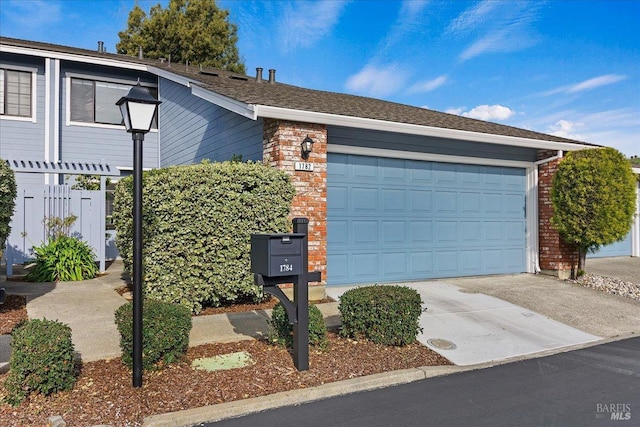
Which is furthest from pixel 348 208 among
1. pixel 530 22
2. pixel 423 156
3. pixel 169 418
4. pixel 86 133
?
pixel 86 133

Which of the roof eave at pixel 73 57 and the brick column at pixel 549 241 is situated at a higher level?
the roof eave at pixel 73 57

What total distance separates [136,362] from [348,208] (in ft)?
17.3

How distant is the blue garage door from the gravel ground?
1.35m

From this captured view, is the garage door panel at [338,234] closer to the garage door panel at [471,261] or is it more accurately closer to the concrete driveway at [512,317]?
the concrete driveway at [512,317]

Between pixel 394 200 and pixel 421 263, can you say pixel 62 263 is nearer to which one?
pixel 394 200

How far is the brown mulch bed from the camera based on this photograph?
3621mm

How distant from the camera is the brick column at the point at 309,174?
7.57 m

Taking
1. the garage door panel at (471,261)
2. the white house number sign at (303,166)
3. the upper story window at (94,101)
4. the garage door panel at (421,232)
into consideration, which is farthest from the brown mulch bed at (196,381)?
the upper story window at (94,101)

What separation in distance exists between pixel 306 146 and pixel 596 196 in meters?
6.00

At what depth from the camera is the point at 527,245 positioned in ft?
35.6

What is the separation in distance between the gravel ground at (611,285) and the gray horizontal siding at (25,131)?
13.7m

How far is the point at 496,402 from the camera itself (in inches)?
164

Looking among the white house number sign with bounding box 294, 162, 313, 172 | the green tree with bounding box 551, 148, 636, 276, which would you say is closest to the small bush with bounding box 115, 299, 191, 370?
the white house number sign with bounding box 294, 162, 313, 172

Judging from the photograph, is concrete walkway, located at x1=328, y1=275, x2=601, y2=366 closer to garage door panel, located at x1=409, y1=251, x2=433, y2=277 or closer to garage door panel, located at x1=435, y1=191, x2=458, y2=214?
garage door panel, located at x1=409, y1=251, x2=433, y2=277
